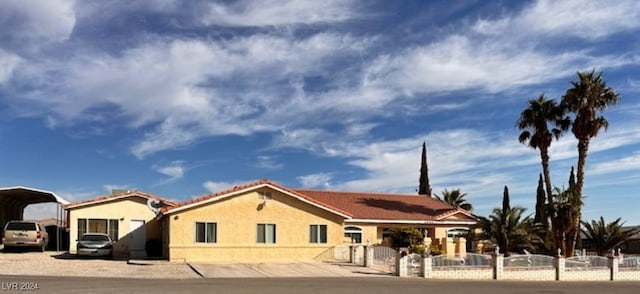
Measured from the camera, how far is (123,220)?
37.2 meters

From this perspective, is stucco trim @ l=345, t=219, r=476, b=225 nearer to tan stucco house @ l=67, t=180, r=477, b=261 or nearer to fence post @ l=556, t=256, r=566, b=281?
tan stucco house @ l=67, t=180, r=477, b=261

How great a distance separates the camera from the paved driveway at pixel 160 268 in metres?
25.6

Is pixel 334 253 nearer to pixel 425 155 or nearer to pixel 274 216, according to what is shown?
pixel 274 216

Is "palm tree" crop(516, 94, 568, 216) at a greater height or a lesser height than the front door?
greater

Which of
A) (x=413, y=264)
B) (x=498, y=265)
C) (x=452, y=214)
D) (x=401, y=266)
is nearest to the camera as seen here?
(x=401, y=266)

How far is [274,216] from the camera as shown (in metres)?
34.4

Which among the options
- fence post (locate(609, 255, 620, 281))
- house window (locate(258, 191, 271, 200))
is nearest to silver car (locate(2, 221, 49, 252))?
house window (locate(258, 191, 271, 200))

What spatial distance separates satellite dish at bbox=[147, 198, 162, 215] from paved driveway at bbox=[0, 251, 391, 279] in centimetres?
559

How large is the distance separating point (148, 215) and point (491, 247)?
18.6m

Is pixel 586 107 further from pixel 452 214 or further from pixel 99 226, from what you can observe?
pixel 99 226

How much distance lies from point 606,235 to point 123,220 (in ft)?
90.3

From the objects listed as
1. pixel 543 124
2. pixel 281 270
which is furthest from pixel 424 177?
pixel 281 270

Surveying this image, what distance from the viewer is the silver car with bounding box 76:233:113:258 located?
107 ft

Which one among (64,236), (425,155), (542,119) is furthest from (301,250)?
(425,155)
